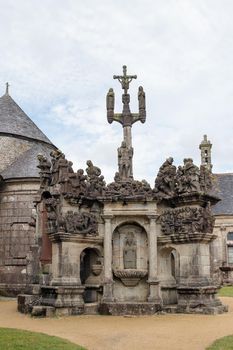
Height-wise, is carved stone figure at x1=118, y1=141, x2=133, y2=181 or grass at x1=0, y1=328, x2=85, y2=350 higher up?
carved stone figure at x1=118, y1=141, x2=133, y2=181

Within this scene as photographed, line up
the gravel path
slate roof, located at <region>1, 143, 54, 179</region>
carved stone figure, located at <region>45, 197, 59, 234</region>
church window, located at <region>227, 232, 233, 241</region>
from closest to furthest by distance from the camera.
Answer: the gravel path < carved stone figure, located at <region>45, 197, 59, 234</region> < slate roof, located at <region>1, 143, 54, 179</region> < church window, located at <region>227, 232, 233, 241</region>

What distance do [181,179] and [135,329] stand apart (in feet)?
20.2

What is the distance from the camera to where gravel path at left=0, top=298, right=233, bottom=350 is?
9513 millimetres

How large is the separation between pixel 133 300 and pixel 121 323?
3094 millimetres

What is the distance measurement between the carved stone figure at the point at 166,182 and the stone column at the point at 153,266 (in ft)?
3.31

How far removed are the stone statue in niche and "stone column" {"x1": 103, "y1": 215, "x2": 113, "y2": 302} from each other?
2.44ft

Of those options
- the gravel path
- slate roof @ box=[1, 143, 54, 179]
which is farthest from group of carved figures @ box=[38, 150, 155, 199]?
slate roof @ box=[1, 143, 54, 179]

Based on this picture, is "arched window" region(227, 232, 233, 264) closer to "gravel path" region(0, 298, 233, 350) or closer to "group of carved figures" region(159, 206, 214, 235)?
"group of carved figures" region(159, 206, 214, 235)

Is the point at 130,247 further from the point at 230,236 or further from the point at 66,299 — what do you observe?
the point at 230,236

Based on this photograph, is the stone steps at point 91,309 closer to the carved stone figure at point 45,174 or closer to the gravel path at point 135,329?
the gravel path at point 135,329

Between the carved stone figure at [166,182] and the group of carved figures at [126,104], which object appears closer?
the carved stone figure at [166,182]

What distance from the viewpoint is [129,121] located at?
17.5 metres

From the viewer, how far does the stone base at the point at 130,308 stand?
47.8 ft

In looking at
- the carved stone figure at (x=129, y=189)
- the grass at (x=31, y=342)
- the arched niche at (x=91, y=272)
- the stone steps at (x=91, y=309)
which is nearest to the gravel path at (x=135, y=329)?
the grass at (x=31, y=342)
